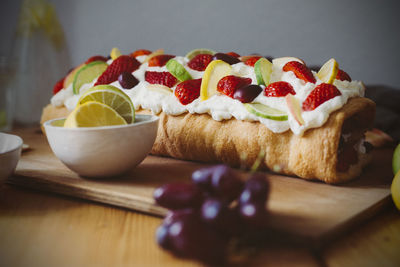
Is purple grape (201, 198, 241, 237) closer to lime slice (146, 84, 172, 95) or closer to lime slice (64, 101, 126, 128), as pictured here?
lime slice (64, 101, 126, 128)

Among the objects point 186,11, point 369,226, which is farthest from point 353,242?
point 186,11

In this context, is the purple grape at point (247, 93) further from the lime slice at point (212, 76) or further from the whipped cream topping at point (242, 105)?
the lime slice at point (212, 76)

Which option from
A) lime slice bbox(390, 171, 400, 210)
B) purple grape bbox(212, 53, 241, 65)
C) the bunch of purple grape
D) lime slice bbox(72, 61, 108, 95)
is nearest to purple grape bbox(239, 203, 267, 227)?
the bunch of purple grape

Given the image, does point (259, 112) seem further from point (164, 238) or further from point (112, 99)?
point (164, 238)

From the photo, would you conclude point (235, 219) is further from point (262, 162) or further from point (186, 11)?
point (186, 11)

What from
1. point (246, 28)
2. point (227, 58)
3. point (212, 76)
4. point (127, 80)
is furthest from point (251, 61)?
point (246, 28)

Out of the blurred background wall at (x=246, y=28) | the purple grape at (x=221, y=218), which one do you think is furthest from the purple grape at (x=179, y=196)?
the blurred background wall at (x=246, y=28)
